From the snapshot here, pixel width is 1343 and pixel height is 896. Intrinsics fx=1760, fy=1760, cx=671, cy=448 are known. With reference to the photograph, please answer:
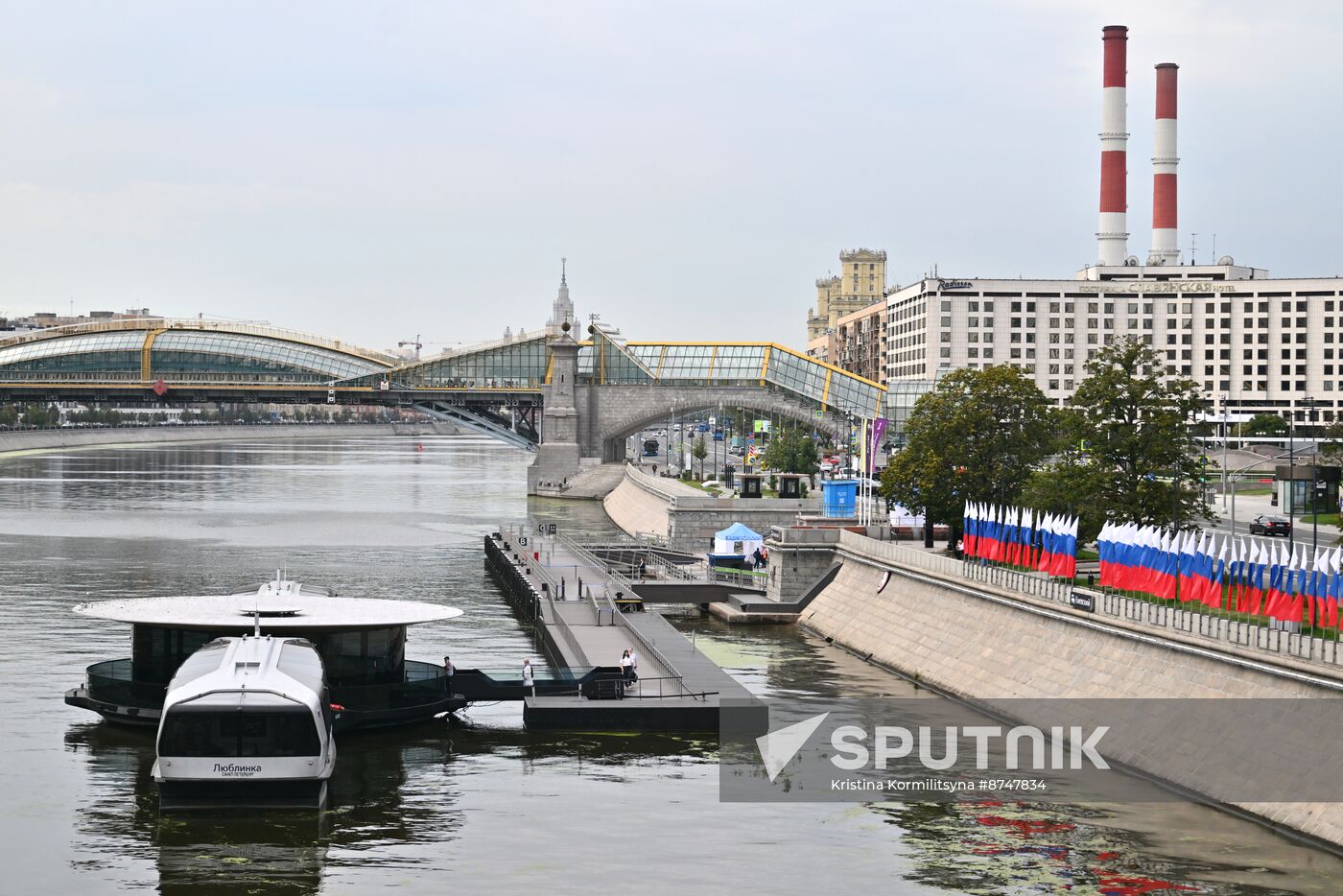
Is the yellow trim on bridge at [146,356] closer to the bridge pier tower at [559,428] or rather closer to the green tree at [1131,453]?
the bridge pier tower at [559,428]

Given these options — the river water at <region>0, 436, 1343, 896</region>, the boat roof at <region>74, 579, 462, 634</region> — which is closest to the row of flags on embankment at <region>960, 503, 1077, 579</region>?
the river water at <region>0, 436, 1343, 896</region>

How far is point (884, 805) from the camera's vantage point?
34.9 meters

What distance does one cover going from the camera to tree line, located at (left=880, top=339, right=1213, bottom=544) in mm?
54406

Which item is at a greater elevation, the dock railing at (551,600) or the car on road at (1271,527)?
the car on road at (1271,527)

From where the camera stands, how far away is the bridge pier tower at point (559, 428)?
141875 mm

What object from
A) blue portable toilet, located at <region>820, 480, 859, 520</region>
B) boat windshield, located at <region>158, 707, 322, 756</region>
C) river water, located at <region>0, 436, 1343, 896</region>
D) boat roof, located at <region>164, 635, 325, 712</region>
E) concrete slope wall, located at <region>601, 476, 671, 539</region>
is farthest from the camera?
concrete slope wall, located at <region>601, 476, 671, 539</region>

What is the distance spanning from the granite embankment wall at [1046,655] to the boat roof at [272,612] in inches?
560

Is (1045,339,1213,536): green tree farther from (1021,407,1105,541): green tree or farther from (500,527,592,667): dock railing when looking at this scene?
(500,527,592,667): dock railing

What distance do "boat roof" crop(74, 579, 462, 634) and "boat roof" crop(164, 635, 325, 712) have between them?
197 cm

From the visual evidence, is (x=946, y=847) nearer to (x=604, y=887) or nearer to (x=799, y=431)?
(x=604, y=887)

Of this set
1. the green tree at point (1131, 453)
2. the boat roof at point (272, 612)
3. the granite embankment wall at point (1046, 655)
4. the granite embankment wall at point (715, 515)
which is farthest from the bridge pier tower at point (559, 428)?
the boat roof at point (272, 612)

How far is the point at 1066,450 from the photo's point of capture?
57.8m

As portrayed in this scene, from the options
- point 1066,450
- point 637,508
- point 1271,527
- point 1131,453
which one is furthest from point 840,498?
point 637,508

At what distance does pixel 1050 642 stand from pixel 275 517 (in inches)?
2943
